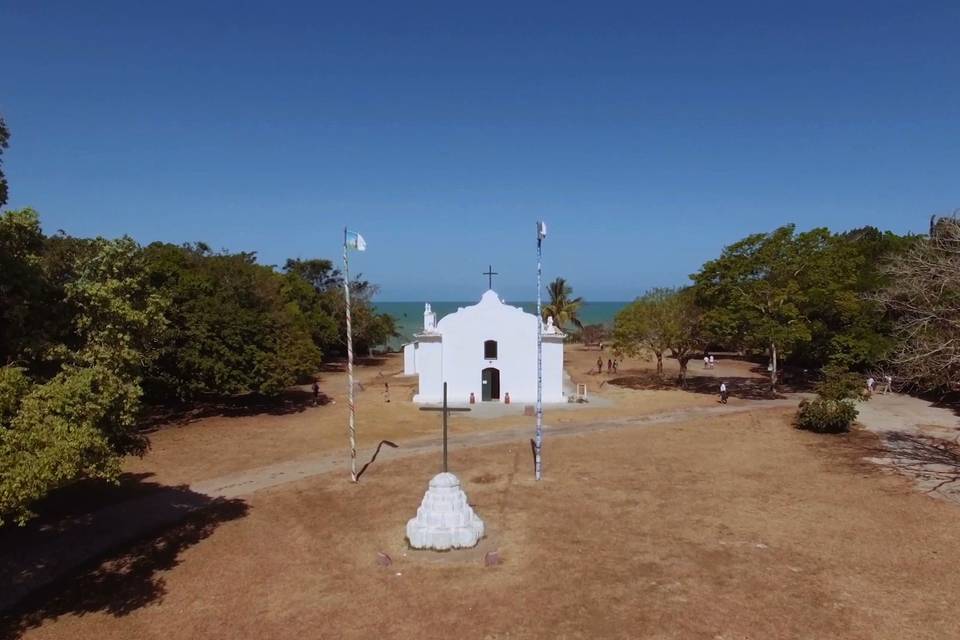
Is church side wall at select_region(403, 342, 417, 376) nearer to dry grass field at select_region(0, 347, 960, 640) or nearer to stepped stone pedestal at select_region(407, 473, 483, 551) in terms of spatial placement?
dry grass field at select_region(0, 347, 960, 640)

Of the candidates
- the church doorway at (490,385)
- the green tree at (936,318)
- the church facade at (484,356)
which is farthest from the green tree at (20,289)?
the church doorway at (490,385)

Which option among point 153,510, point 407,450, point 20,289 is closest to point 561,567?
point 407,450

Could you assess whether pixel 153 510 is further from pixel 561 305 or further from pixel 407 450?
pixel 561 305

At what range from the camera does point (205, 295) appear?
94.5 feet

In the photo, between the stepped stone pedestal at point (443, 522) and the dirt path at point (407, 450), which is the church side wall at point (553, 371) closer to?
the dirt path at point (407, 450)

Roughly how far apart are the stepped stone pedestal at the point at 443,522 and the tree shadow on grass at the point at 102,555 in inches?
207

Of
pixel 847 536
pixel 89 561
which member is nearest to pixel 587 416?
pixel 847 536

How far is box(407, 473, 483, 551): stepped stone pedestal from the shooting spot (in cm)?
1337

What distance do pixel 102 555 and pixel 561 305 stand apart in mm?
50915

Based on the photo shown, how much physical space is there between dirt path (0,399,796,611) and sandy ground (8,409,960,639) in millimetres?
656

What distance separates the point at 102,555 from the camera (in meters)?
13.7

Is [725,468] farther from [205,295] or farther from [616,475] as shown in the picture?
[205,295]

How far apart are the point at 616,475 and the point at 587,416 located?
33.6 feet

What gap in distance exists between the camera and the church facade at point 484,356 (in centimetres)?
3312
